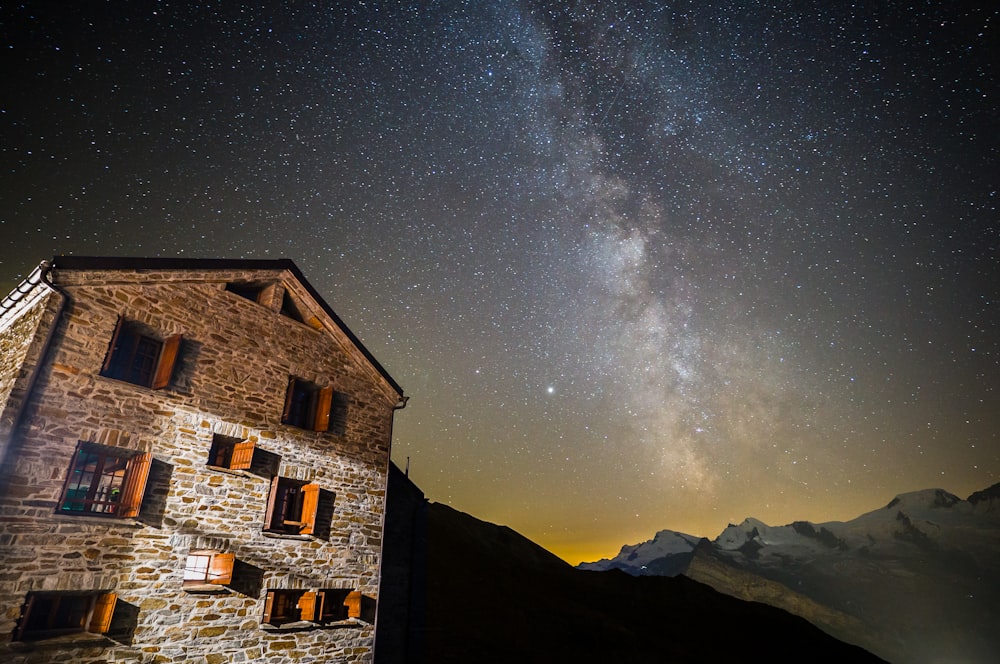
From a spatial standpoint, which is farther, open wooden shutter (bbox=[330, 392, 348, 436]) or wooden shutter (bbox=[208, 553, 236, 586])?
open wooden shutter (bbox=[330, 392, 348, 436])

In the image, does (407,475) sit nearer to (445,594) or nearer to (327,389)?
(327,389)

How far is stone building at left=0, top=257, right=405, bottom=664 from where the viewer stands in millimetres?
7883

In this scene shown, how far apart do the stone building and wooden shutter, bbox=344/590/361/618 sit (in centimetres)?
4

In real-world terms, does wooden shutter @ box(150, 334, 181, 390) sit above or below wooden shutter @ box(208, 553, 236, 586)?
above

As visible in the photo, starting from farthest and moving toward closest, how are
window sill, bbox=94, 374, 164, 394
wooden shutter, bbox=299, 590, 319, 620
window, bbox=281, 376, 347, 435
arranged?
1. window, bbox=281, 376, 347, 435
2. wooden shutter, bbox=299, 590, 319, 620
3. window sill, bbox=94, 374, 164, 394

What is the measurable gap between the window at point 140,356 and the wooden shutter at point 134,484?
1489 mm

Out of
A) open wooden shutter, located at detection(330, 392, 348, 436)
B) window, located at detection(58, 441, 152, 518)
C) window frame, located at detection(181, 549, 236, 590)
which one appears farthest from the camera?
open wooden shutter, located at detection(330, 392, 348, 436)

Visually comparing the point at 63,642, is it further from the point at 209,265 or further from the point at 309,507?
the point at 209,265

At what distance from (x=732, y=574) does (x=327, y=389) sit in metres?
141

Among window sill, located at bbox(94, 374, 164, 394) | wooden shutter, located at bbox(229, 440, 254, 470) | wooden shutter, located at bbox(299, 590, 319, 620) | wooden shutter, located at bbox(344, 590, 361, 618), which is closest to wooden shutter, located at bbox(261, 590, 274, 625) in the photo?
wooden shutter, located at bbox(299, 590, 319, 620)

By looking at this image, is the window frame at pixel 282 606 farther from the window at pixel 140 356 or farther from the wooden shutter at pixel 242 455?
the window at pixel 140 356

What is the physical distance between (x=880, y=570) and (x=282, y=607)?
195918 mm

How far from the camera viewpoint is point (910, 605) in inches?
5438

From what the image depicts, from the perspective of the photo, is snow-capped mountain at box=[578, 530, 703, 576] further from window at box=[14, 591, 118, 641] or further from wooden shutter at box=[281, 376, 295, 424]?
window at box=[14, 591, 118, 641]
